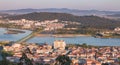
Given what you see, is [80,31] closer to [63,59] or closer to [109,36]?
[109,36]

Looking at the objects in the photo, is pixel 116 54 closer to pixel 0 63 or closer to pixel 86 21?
pixel 0 63

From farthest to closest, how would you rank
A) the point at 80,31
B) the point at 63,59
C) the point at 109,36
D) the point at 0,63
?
the point at 80,31, the point at 109,36, the point at 63,59, the point at 0,63

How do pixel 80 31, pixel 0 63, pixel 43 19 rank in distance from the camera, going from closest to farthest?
1. pixel 0 63
2. pixel 80 31
3. pixel 43 19

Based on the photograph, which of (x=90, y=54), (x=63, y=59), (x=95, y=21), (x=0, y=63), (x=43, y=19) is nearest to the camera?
(x=0, y=63)

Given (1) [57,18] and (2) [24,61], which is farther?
(1) [57,18]

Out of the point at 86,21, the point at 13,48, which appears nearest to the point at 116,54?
the point at 13,48

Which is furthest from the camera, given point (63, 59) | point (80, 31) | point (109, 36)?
point (80, 31)

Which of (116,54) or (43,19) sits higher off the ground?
(116,54)

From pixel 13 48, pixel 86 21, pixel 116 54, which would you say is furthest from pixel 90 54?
pixel 86 21

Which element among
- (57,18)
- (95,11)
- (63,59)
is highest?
(63,59)
